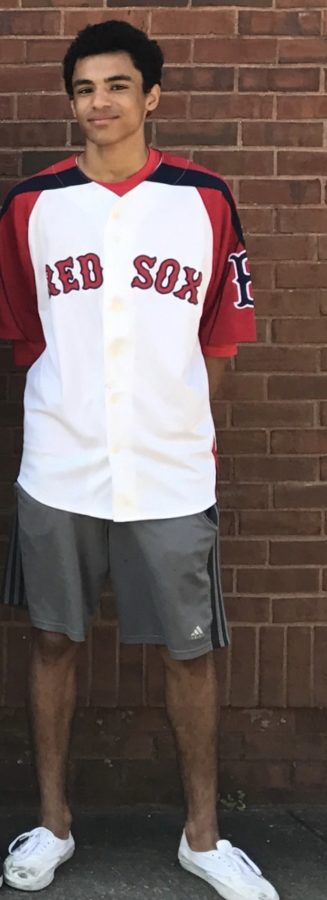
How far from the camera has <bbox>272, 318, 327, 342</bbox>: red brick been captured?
3404mm

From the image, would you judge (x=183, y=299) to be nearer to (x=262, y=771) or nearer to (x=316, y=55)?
(x=316, y=55)

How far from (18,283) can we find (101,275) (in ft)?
0.98

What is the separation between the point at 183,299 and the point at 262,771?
160 centimetres

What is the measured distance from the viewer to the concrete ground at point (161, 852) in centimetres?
290

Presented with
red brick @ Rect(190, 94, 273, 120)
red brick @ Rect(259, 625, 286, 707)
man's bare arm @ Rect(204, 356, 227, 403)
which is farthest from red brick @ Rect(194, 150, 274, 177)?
red brick @ Rect(259, 625, 286, 707)

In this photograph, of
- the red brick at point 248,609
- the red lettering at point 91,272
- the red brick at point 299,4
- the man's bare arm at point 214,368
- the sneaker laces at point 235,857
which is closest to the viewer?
the red lettering at point 91,272

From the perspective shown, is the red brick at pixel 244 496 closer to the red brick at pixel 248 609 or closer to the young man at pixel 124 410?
the red brick at pixel 248 609

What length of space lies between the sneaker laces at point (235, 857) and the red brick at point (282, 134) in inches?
80.4

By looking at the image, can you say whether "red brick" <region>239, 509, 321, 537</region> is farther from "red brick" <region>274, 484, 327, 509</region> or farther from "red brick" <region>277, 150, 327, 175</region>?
"red brick" <region>277, 150, 327, 175</region>

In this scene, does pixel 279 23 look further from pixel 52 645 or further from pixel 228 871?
pixel 228 871

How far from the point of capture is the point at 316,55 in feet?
11.0

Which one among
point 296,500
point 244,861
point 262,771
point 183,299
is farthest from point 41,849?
point 183,299

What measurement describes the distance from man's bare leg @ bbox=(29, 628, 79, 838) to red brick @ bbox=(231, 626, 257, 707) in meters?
0.67

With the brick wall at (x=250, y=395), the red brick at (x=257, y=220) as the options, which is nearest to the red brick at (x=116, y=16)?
the brick wall at (x=250, y=395)
